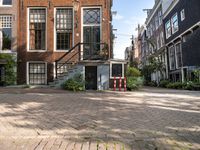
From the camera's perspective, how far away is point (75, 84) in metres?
15.7

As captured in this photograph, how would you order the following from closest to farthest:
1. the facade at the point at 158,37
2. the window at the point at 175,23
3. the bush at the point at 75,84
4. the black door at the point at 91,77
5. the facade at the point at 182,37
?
the bush at the point at 75,84, the black door at the point at 91,77, the facade at the point at 182,37, the window at the point at 175,23, the facade at the point at 158,37

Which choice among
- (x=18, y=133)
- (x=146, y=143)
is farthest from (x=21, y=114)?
(x=146, y=143)

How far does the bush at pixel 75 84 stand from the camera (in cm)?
1555

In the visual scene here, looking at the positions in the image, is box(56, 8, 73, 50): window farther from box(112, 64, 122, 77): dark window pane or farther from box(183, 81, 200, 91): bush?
box(183, 81, 200, 91): bush

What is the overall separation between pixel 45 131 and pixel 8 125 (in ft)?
3.81

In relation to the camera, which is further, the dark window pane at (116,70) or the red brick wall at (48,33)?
the red brick wall at (48,33)

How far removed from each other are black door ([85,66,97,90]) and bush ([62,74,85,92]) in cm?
132

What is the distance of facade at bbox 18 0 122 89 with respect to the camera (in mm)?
19406

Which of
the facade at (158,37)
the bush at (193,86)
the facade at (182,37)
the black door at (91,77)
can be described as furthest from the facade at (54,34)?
the facade at (158,37)

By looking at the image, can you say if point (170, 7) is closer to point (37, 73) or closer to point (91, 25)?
point (91, 25)

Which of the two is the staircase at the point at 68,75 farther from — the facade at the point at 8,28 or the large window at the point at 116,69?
the facade at the point at 8,28

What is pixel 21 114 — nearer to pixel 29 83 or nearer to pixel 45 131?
pixel 45 131

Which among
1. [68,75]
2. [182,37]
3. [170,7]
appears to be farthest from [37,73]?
[170,7]

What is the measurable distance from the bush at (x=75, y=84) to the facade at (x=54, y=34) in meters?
3.14
